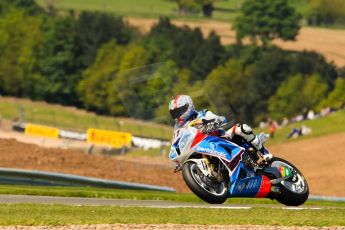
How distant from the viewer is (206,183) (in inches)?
717

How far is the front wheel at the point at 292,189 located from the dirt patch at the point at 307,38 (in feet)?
350

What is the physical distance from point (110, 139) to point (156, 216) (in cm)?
4562

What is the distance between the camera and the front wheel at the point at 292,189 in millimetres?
19453

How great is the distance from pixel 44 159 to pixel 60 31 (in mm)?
70821

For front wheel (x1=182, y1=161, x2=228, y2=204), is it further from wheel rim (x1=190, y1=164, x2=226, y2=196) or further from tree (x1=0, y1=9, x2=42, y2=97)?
tree (x1=0, y1=9, x2=42, y2=97)

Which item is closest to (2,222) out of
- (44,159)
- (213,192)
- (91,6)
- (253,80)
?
(213,192)

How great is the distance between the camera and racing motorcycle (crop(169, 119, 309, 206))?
712 inches

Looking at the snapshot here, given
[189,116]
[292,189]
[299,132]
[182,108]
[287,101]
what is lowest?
[287,101]

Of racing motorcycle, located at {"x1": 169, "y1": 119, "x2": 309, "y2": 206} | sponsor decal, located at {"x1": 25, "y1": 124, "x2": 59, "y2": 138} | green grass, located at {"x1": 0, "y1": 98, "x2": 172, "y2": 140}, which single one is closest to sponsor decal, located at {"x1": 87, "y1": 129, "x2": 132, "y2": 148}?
sponsor decal, located at {"x1": 25, "y1": 124, "x2": 59, "y2": 138}

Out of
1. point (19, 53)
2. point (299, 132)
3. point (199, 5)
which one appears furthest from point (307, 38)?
point (299, 132)

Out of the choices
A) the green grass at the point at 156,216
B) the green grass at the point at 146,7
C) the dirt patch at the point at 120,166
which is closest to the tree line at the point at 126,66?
the dirt patch at the point at 120,166

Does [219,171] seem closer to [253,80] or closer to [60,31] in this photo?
[253,80]

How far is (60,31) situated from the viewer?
110000 millimetres

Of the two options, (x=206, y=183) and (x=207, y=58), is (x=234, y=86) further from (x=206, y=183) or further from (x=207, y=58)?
(x=206, y=183)
